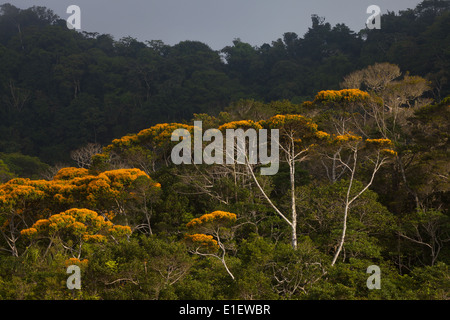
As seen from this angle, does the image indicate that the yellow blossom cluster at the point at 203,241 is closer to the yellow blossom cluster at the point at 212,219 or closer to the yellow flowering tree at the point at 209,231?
the yellow flowering tree at the point at 209,231

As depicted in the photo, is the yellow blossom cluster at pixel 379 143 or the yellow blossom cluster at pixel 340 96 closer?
the yellow blossom cluster at pixel 379 143

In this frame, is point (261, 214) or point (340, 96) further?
point (340, 96)

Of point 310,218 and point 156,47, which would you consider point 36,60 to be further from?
point 310,218

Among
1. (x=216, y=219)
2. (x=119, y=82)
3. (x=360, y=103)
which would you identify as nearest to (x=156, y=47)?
(x=119, y=82)

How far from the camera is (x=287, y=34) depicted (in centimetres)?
8212

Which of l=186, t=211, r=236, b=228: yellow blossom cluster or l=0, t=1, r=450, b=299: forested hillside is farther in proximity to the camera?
l=186, t=211, r=236, b=228: yellow blossom cluster

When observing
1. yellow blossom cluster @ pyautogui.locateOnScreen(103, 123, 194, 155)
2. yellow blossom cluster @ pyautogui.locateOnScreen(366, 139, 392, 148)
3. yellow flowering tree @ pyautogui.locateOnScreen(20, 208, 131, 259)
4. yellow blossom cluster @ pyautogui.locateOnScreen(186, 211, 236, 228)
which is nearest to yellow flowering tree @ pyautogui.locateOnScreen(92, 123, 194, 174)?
yellow blossom cluster @ pyautogui.locateOnScreen(103, 123, 194, 155)

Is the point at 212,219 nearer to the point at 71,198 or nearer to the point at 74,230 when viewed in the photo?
the point at 74,230

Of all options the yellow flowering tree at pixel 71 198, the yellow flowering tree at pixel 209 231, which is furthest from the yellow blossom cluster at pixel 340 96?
the yellow flowering tree at pixel 71 198

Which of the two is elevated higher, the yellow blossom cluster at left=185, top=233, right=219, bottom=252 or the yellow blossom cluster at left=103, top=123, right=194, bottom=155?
the yellow blossom cluster at left=103, top=123, right=194, bottom=155

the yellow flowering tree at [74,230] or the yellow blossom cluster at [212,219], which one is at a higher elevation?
the yellow blossom cluster at [212,219]

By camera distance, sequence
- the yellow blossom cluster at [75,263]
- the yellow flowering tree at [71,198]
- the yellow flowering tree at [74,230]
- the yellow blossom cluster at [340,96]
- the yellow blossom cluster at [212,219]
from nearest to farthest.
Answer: the yellow blossom cluster at [75,263] → the yellow blossom cluster at [212,219] → the yellow flowering tree at [74,230] → the yellow flowering tree at [71,198] → the yellow blossom cluster at [340,96]

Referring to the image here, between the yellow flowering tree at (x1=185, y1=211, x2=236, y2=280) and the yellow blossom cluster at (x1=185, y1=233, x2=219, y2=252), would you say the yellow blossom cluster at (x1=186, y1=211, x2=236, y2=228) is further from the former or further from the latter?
the yellow blossom cluster at (x1=185, y1=233, x2=219, y2=252)

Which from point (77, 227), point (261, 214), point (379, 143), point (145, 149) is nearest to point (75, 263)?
point (77, 227)
